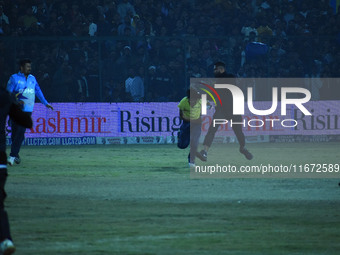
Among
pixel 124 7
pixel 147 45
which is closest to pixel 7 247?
pixel 147 45

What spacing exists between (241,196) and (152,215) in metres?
2.74

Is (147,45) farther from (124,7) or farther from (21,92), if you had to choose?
(21,92)

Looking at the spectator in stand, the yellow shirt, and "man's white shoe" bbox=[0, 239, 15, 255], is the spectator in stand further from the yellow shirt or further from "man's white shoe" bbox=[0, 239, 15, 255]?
"man's white shoe" bbox=[0, 239, 15, 255]

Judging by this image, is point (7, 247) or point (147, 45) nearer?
point (7, 247)

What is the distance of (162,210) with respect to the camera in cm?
1262

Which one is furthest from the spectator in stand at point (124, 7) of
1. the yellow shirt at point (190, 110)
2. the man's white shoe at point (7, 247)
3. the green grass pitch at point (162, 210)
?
the man's white shoe at point (7, 247)

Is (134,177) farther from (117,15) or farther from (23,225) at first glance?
(117,15)

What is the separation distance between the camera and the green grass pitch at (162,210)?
9.82 metres

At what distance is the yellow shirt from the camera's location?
1828cm

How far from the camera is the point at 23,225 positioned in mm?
11172

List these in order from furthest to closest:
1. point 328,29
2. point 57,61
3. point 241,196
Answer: point 328,29 < point 57,61 < point 241,196

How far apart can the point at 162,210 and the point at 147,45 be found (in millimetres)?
13936

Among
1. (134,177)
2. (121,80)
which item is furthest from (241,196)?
(121,80)

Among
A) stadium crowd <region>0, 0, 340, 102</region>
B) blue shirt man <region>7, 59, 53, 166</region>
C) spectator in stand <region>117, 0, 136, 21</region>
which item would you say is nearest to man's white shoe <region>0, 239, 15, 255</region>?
blue shirt man <region>7, 59, 53, 166</region>
